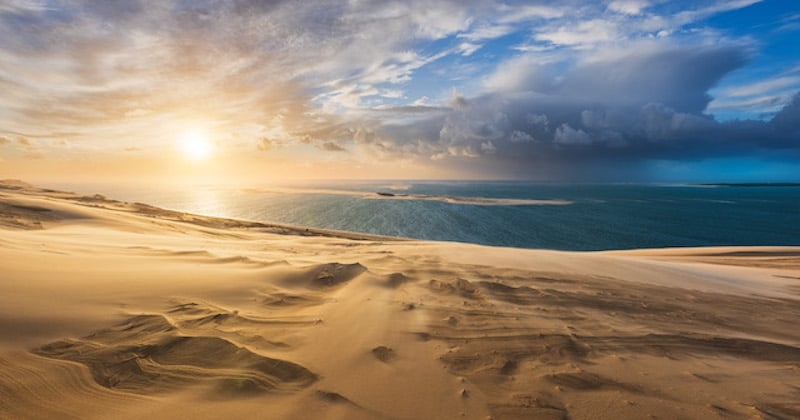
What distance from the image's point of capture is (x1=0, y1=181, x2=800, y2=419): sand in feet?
9.87

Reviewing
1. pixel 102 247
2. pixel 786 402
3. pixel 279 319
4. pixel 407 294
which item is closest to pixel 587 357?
pixel 786 402

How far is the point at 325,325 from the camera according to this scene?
15.5 feet

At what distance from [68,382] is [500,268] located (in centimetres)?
828

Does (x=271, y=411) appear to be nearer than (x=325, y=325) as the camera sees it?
Yes

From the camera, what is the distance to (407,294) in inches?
253

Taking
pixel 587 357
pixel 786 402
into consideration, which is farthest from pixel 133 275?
pixel 786 402

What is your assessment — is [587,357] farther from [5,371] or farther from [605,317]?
[5,371]

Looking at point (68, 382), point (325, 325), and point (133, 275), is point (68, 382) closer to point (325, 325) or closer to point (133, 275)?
point (325, 325)

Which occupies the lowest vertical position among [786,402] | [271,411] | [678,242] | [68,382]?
[678,242]

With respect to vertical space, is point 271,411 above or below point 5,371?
below

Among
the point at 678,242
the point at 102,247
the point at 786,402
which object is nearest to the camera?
the point at 786,402

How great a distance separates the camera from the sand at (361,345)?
9.87 feet

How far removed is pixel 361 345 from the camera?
4219mm

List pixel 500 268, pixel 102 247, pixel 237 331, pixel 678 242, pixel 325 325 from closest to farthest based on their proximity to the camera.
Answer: pixel 237 331, pixel 325 325, pixel 102 247, pixel 500 268, pixel 678 242
